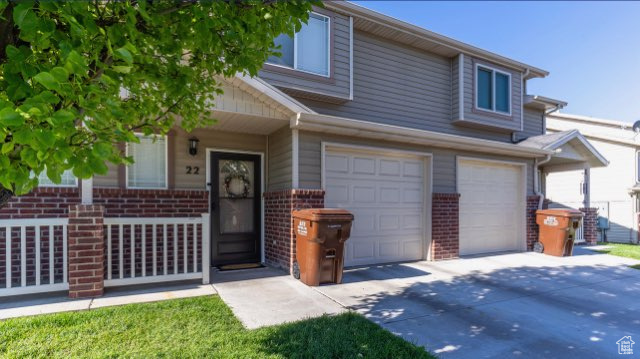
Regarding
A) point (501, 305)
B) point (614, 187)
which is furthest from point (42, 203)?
point (614, 187)

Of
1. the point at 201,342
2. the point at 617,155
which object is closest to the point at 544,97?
the point at 617,155

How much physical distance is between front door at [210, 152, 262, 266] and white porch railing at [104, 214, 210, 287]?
55 centimetres

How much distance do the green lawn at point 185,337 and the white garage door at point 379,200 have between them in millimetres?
2846

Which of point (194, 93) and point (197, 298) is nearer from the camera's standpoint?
point (194, 93)

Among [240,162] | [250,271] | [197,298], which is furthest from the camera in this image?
[240,162]

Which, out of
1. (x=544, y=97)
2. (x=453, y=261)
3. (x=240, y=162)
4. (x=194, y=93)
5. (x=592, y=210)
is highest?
(x=544, y=97)

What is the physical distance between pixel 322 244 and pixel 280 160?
1923mm

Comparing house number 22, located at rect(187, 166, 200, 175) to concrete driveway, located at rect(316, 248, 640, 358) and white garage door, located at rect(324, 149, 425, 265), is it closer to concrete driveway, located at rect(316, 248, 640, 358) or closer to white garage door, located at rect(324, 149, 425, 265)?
white garage door, located at rect(324, 149, 425, 265)

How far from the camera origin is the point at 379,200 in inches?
270

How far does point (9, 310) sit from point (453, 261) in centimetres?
734

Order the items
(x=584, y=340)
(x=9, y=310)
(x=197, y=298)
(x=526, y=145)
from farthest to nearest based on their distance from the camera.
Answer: (x=526, y=145) < (x=197, y=298) < (x=9, y=310) < (x=584, y=340)

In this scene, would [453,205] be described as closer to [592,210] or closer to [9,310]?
[592,210]

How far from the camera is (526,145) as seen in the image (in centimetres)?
874

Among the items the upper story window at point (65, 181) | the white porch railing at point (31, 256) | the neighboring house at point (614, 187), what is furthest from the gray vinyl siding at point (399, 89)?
the neighboring house at point (614, 187)
